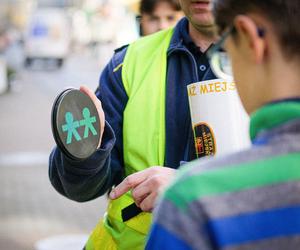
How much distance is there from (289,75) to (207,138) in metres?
0.74

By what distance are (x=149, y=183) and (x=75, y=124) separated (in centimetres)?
33

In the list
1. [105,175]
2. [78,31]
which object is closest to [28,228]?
[105,175]

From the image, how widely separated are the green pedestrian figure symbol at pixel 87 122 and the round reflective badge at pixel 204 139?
0.29 m

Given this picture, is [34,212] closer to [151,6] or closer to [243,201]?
[151,6]

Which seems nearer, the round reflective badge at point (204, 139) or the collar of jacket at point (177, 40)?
the round reflective badge at point (204, 139)

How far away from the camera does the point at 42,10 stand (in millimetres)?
20234

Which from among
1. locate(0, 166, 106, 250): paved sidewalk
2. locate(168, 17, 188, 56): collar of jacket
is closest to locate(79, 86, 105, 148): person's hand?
locate(168, 17, 188, 56): collar of jacket

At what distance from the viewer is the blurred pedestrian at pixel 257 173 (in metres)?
1.07

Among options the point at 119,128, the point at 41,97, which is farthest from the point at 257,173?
the point at 41,97

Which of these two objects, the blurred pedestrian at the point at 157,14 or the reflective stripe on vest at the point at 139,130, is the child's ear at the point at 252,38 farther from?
the blurred pedestrian at the point at 157,14

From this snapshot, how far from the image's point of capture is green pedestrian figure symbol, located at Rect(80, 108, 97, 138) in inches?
75.1

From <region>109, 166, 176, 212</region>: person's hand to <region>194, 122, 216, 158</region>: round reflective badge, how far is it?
0.18 meters

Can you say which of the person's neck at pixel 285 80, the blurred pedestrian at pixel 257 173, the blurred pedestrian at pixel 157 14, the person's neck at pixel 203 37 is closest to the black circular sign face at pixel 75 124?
the person's neck at pixel 203 37

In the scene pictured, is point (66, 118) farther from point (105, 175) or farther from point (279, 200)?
point (279, 200)
